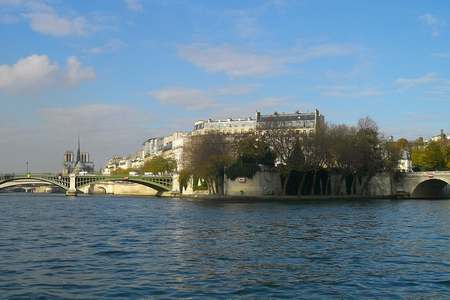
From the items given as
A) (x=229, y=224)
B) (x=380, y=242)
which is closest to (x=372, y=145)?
(x=229, y=224)

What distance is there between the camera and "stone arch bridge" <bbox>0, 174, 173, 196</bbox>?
355ft

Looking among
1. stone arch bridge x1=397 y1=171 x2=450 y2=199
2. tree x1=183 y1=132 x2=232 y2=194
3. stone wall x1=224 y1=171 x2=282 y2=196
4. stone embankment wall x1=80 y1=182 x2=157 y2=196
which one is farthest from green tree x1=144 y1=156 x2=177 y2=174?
stone arch bridge x1=397 y1=171 x2=450 y2=199

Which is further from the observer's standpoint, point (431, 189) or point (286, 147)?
point (431, 189)

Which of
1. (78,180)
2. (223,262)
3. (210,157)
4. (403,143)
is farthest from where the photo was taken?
(403,143)

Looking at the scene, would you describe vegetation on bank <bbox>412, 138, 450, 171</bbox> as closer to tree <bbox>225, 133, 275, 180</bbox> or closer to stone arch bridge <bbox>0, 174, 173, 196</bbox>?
tree <bbox>225, 133, 275, 180</bbox>

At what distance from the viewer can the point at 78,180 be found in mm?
114812

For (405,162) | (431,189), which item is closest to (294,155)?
(431,189)

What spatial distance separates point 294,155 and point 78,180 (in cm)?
4691

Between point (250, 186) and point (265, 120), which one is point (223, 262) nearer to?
point (250, 186)

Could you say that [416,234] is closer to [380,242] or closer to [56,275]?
[380,242]

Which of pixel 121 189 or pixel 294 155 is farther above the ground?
pixel 294 155

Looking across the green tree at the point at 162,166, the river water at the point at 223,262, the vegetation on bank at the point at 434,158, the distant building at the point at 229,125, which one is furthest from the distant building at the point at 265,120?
the river water at the point at 223,262

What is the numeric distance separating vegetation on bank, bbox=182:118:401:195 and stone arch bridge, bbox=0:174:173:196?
702 inches

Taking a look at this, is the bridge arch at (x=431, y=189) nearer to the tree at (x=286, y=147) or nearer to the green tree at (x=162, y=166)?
the tree at (x=286, y=147)
